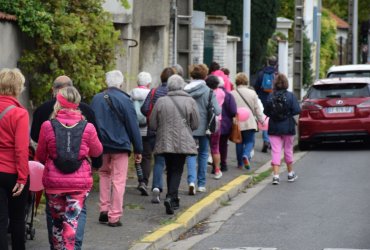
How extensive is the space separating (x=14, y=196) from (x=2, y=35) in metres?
4.96

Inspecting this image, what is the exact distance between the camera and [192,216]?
13.2m

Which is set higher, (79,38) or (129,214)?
(79,38)

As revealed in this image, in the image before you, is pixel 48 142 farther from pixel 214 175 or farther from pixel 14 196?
pixel 214 175

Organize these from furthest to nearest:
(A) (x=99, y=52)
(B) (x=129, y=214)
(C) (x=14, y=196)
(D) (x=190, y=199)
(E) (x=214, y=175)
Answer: (E) (x=214, y=175) < (A) (x=99, y=52) < (D) (x=190, y=199) < (B) (x=129, y=214) < (C) (x=14, y=196)

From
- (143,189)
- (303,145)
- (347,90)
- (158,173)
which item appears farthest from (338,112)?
(158,173)

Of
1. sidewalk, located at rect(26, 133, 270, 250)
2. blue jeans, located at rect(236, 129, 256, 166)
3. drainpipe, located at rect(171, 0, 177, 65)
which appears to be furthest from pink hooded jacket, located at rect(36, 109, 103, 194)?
drainpipe, located at rect(171, 0, 177, 65)

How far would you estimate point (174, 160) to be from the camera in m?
13.5

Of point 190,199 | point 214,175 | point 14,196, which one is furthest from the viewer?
point 214,175

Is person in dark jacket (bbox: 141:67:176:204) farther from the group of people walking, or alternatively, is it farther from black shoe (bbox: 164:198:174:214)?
black shoe (bbox: 164:198:174:214)

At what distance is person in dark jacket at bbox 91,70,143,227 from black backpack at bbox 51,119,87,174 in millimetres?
2390

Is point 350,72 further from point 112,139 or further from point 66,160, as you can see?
point 66,160

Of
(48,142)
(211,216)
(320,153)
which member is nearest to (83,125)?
(48,142)

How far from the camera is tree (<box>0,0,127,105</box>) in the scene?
14.5 meters

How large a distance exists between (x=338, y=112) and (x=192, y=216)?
33.0 ft
